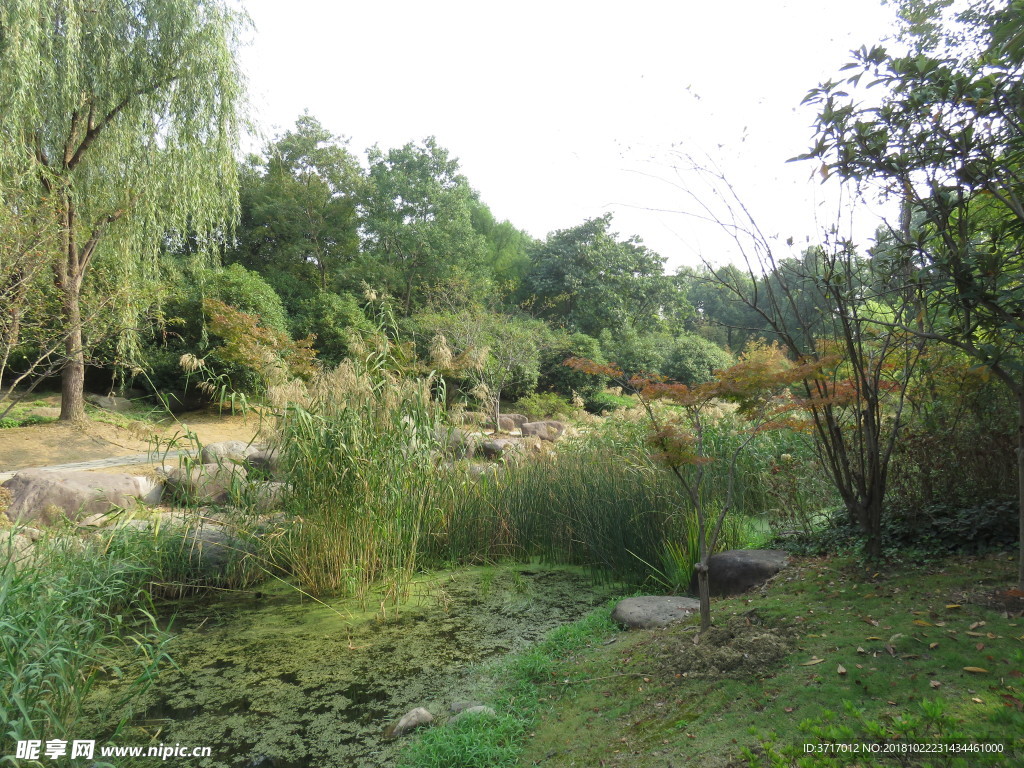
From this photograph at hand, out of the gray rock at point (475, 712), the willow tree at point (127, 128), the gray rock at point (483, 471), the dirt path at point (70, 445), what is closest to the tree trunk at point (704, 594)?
the gray rock at point (475, 712)

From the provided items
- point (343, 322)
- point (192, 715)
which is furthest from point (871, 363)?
→ point (343, 322)

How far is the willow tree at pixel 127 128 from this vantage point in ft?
27.9

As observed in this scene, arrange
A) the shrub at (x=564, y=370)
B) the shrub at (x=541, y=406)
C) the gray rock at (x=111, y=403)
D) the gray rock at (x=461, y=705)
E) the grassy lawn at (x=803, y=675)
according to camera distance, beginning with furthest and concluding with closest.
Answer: the shrub at (x=564, y=370) < the shrub at (x=541, y=406) < the gray rock at (x=111, y=403) < the gray rock at (x=461, y=705) < the grassy lawn at (x=803, y=675)

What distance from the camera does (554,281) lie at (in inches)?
827

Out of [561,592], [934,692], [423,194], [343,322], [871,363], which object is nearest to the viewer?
[934,692]

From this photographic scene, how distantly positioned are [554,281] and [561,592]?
57.7 feet

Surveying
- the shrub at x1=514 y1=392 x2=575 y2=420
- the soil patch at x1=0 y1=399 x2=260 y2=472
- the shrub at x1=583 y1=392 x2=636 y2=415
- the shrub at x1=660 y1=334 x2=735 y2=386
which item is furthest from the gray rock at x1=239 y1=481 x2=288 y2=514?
the shrub at x1=660 y1=334 x2=735 y2=386

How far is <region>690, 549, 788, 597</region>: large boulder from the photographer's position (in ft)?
10.8

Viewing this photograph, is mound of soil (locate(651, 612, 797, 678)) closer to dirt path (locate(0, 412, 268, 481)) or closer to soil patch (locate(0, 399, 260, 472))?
soil patch (locate(0, 399, 260, 472))

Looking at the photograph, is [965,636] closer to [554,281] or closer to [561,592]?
[561,592]

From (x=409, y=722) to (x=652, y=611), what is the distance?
54.4 inches

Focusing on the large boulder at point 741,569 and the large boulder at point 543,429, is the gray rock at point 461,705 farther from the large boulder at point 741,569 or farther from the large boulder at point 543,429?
the large boulder at point 543,429

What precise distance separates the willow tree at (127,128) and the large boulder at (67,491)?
3.82 meters

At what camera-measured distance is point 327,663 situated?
3.05 m
